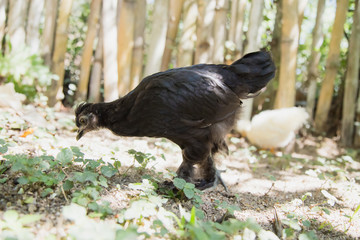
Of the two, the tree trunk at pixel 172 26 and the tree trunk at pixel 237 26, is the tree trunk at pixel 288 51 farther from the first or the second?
the tree trunk at pixel 172 26

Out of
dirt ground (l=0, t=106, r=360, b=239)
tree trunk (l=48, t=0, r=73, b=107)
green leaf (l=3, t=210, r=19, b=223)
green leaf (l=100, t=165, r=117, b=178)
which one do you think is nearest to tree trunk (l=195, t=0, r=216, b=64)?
dirt ground (l=0, t=106, r=360, b=239)

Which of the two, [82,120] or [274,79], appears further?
[274,79]

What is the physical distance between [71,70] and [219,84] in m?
5.13

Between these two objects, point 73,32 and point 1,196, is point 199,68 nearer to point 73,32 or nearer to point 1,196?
point 1,196

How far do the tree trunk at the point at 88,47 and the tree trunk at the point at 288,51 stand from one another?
3.18 m

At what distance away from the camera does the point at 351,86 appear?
19.9 ft

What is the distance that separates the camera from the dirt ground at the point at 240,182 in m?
2.26

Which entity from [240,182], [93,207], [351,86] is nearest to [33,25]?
[240,182]

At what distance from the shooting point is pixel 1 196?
2.04 meters

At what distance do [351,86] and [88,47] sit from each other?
16.3 ft

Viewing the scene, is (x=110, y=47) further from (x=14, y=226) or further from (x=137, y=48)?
(x=14, y=226)

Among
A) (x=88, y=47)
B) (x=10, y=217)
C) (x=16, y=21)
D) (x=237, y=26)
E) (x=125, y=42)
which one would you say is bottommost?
(x=10, y=217)

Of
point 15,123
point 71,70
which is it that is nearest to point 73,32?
point 71,70

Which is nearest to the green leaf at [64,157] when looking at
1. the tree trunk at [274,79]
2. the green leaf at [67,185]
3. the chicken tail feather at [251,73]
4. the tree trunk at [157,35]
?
the green leaf at [67,185]
